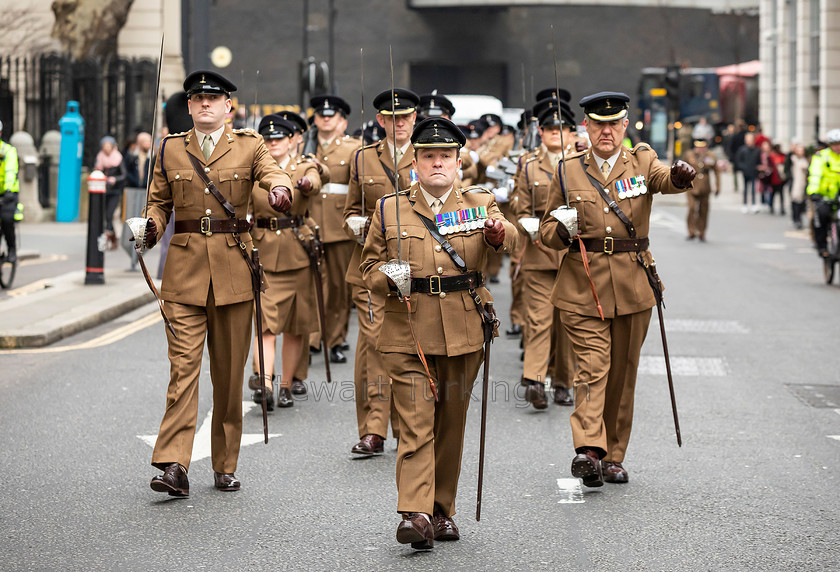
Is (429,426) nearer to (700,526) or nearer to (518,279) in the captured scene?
(700,526)

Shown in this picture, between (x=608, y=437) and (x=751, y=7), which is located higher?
(x=751, y=7)

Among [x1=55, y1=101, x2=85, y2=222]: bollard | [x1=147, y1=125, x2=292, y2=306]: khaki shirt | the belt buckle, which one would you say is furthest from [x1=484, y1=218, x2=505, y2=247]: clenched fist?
[x1=55, y1=101, x2=85, y2=222]: bollard

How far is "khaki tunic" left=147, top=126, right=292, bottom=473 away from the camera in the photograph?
696 cm

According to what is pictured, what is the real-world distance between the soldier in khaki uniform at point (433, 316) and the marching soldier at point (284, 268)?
131 inches

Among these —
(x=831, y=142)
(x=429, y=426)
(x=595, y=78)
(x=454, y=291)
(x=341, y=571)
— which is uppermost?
(x=595, y=78)

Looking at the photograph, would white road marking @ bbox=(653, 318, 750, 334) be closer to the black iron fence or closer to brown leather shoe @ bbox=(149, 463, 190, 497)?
brown leather shoe @ bbox=(149, 463, 190, 497)

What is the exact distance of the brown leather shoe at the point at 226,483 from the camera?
7.02 metres

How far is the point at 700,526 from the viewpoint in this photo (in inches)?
250

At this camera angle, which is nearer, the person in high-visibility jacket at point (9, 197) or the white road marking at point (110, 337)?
the white road marking at point (110, 337)

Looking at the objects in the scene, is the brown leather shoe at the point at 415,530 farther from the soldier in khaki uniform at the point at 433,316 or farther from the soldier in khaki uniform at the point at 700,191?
the soldier in khaki uniform at the point at 700,191

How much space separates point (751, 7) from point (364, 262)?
54.1 meters

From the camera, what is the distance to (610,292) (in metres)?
7.21

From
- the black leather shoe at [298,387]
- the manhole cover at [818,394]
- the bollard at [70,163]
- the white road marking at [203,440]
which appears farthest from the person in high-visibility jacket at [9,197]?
the manhole cover at [818,394]

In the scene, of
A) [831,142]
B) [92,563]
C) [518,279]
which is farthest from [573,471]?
[831,142]
